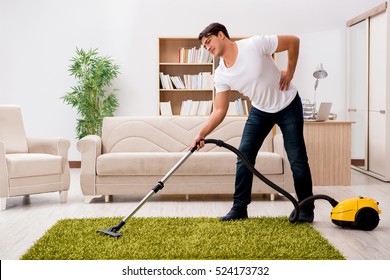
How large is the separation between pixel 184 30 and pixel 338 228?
4.18 metres

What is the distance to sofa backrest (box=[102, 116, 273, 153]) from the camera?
17.7 ft

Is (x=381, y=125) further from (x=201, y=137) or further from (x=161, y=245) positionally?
(x=161, y=245)

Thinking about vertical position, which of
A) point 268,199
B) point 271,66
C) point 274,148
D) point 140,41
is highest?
point 140,41

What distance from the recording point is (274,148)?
5.32 metres

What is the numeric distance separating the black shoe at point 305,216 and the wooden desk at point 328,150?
A: 1811 mm

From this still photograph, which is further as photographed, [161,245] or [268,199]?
[268,199]

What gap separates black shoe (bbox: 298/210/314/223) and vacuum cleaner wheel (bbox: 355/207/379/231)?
1.07 ft

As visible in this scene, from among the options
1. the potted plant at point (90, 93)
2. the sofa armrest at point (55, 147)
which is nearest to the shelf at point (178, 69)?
the potted plant at point (90, 93)

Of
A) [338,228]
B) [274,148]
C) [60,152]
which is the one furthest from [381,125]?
[60,152]

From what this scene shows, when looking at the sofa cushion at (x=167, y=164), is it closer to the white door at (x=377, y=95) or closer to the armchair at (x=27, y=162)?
the armchair at (x=27, y=162)

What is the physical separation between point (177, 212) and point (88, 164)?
0.91m

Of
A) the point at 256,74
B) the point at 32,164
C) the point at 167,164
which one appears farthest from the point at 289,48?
the point at 32,164

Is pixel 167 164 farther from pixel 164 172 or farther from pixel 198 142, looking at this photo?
pixel 198 142

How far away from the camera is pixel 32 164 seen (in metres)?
4.75
